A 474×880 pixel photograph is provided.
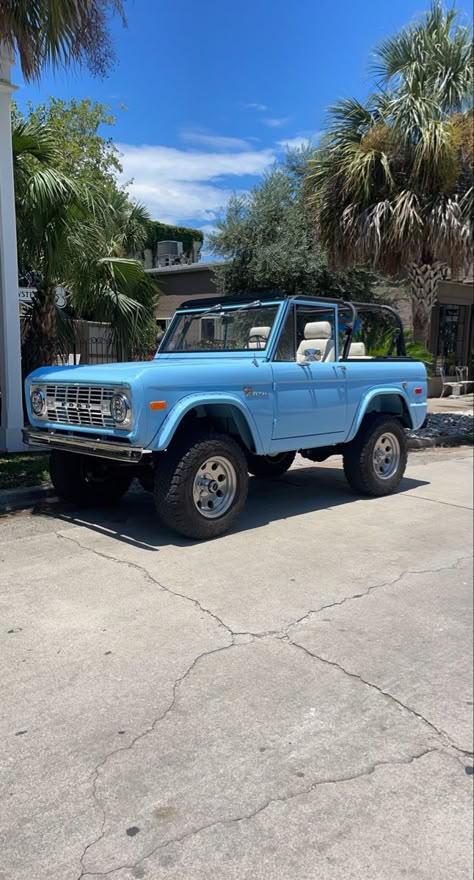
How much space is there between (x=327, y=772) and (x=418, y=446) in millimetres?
8501

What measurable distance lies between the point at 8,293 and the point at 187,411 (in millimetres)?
4624

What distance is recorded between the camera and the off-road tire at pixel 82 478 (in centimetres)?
625

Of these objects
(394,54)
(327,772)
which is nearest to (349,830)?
(327,772)

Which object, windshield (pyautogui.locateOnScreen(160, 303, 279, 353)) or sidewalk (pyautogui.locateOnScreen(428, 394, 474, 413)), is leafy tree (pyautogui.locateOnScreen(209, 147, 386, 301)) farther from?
windshield (pyautogui.locateOnScreen(160, 303, 279, 353))

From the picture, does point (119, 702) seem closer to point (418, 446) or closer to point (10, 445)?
point (10, 445)

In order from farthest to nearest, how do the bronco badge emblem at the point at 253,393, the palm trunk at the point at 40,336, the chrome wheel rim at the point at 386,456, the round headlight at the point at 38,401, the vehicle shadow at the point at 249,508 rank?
the palm trunk at the point at 40,336, the chrome wheel rim at the point at 386,456, the round headlight at the point at 38,401, the vehicle shadow at the point at 249,508, the bronco badge emblem at the point at 253,393

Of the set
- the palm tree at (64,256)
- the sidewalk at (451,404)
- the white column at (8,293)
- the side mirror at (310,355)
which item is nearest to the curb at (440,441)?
the sidewalk at (451,404)

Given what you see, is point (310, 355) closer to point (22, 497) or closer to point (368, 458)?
point (368, 458)

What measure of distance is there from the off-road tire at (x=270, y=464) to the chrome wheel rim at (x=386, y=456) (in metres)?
1.06

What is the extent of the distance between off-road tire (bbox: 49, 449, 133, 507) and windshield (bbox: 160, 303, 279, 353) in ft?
5.17

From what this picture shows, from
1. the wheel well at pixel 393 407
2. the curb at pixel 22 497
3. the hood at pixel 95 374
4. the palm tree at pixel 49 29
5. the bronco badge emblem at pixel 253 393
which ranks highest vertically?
the palm tree at pixel 49 29

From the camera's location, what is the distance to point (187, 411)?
5035 millimetres

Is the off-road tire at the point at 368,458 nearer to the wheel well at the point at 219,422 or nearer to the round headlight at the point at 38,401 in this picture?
the wheel well at the point at 219,422

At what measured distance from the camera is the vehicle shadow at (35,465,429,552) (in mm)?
5605
